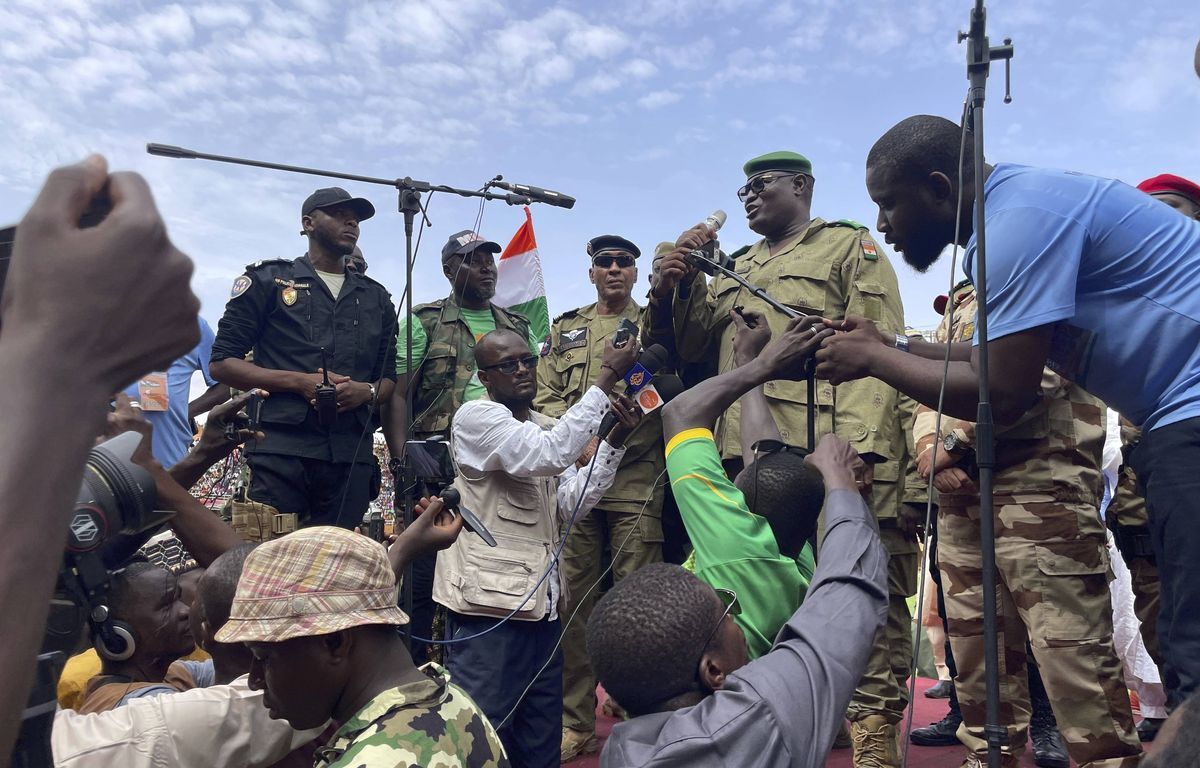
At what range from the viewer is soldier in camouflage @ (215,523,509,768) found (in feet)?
6.41

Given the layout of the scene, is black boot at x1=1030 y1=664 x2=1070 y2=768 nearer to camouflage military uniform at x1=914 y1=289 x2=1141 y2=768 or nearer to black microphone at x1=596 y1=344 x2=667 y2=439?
camouflage military uniform at x1=914 y1=289 x2=1141 y2=768

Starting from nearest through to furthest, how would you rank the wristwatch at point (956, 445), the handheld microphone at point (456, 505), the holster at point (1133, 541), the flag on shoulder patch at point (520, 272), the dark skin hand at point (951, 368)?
the dark skin hand at point (951, 368)
the handheld microphone at point (456, 505)
the wristwatch at point (956, 445)
the holster at point (1133, 541)
the flag on shoulder patch at point (520, 272)

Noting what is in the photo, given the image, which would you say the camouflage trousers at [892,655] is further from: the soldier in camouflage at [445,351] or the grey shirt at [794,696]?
the soldier in camouflage at [445,351]

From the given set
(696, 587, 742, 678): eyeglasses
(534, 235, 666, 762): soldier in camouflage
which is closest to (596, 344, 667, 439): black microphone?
(534, 235, 666, 762): soldier in camouflage

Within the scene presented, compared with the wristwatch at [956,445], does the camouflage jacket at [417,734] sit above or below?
below

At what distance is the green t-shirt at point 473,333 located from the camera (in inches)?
217

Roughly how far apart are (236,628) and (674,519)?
3.47 m

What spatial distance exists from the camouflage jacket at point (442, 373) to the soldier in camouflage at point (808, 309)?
137cm

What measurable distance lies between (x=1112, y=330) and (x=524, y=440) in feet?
7.84

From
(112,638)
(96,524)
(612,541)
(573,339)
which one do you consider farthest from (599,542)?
(96,524)

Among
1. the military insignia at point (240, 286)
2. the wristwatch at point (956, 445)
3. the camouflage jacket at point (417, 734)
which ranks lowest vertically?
the camouflage jacket at point (417, 734)

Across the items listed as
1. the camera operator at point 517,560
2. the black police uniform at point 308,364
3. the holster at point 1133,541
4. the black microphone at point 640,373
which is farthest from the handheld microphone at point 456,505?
the holster at point 1133,541

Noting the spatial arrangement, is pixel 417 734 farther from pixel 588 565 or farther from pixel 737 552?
pixel 588 565

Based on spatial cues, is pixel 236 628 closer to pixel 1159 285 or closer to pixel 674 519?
pixel 1159 285
